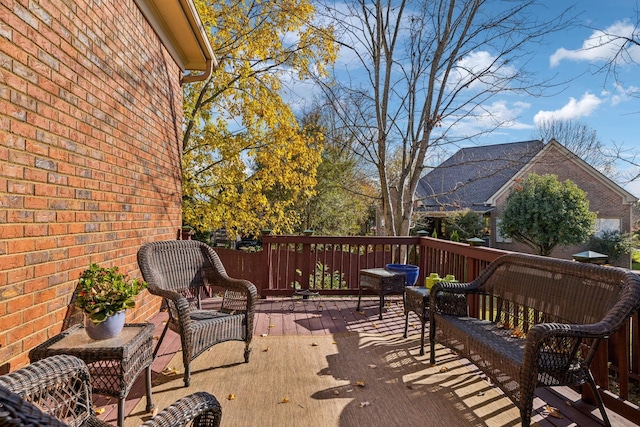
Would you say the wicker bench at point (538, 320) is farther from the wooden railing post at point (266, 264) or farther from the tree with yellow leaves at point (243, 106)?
the tree with yellow leaves at point (243, 106)

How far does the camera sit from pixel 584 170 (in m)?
15.6

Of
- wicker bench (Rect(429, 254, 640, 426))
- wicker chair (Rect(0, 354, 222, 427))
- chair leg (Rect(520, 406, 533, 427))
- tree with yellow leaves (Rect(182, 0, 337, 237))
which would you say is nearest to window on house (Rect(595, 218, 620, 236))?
tree with yellow leaves (Rect(182, 0, 337, 237))

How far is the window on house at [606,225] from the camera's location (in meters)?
15.3

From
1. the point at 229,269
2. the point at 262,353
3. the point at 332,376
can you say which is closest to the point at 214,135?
the point at 229,269

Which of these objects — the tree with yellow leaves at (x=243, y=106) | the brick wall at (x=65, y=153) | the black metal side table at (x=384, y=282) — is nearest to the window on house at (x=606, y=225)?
the tree with yellow leaves at (x=243, y=106)

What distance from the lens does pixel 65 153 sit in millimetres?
2258

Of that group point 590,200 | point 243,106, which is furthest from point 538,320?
point 590,200

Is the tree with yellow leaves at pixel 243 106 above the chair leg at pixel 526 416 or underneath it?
above

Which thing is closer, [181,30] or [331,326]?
[331,326]

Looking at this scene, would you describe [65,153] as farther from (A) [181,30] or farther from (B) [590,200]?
(B) [590,200]

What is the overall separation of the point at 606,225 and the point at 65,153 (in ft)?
61.4

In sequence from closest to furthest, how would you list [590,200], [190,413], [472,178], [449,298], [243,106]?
[190,413], [449,298], [243,106], [472,178], [590,200]

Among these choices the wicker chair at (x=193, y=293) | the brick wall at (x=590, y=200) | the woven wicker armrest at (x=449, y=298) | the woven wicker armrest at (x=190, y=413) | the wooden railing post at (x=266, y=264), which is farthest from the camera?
the brick wall at (x=590, y=200)

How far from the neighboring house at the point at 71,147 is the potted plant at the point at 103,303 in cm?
27
